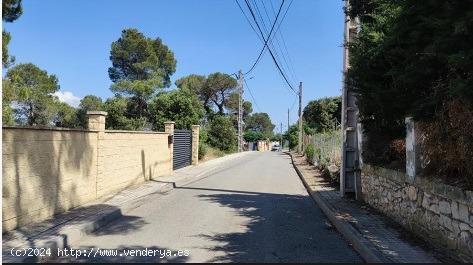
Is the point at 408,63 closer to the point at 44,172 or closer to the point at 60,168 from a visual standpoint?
the point at 44,172

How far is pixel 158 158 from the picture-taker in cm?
2012

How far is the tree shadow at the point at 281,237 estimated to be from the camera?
746 centimetres

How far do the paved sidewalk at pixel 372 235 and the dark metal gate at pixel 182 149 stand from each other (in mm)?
11730

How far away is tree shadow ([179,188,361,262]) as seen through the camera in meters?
7.46

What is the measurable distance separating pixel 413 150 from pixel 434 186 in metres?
1.27

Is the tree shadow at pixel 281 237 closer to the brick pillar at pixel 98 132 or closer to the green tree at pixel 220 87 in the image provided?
the brick pillar at pixel 98 132

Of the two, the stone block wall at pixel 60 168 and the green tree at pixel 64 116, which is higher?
the green tree at pixel 64 116

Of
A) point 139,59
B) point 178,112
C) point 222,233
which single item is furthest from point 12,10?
point 139,59

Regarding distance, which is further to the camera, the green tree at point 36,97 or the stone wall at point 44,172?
the green tree at point 36,97

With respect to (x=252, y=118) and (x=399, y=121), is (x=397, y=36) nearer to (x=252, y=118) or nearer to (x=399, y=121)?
(x=399, y=121)

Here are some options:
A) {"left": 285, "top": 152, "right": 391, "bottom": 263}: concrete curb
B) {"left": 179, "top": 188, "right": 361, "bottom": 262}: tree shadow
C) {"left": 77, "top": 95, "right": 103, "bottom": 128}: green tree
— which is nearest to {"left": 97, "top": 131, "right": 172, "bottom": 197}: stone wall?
{"left": 179, "top": 188, "right": 361, "bottom": 262}: tree shadow

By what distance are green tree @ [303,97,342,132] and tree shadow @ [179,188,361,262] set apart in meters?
51.2

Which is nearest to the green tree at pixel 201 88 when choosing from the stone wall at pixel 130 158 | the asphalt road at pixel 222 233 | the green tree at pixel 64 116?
the green tree at pixel 64 116

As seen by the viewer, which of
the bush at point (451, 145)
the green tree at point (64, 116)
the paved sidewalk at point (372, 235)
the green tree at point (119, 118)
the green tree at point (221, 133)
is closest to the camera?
the bush at point (451, 145)
